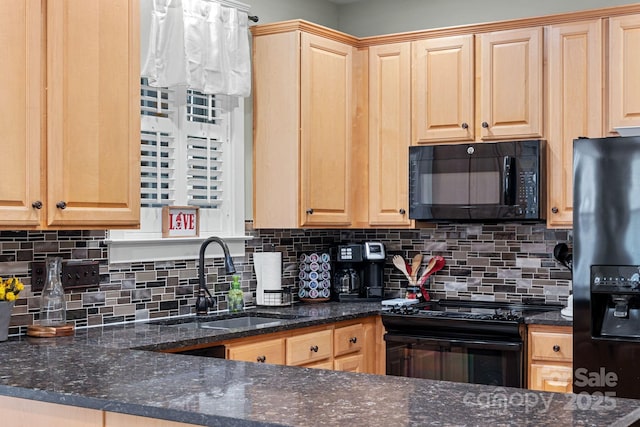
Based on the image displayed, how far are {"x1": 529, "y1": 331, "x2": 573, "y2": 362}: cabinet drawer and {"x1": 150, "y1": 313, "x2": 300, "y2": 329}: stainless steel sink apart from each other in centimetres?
115

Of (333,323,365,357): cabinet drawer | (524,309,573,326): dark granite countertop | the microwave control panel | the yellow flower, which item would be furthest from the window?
(524,309,573,326): dark granite countertop

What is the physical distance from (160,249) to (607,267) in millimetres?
2031

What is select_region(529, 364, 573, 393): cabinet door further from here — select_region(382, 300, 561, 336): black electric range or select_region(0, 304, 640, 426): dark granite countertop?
select_region(0, 304, 640, 426): dark granite countertop

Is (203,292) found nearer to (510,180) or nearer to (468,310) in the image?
(468,310)

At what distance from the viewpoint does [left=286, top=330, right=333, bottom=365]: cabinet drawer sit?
3.91m

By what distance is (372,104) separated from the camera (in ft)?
15.8

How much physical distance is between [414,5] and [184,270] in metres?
2.18

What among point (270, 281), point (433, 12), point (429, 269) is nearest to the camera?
point (270, 281)

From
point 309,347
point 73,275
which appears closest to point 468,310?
point 309,347

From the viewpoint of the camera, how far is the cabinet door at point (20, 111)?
9.52 feet

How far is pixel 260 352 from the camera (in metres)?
3.71

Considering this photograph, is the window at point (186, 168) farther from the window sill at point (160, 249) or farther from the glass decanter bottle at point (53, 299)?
the glass decanter bottle at point (53, 299)

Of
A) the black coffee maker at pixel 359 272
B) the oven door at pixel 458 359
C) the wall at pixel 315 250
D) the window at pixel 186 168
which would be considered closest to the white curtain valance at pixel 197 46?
the window at pixel 186 168

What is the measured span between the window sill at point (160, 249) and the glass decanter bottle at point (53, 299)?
1.34 ft
